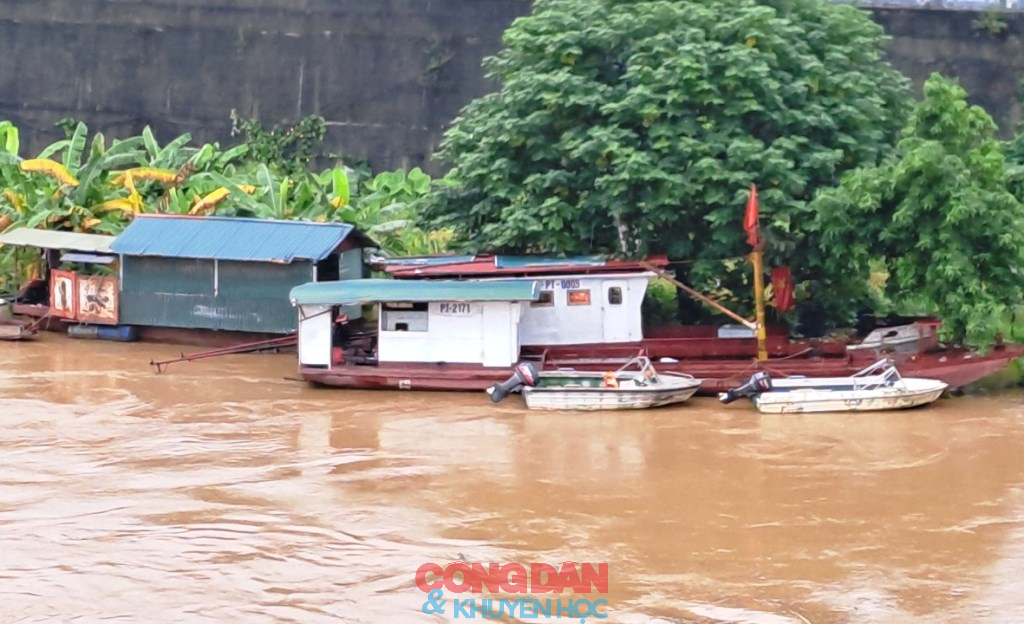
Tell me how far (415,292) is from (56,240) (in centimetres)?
677

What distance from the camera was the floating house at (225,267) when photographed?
17969mm

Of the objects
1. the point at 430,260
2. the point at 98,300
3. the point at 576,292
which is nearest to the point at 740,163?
the point at 576,292

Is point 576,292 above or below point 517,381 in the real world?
above

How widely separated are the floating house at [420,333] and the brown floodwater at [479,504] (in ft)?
1.31

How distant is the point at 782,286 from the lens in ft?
54.2

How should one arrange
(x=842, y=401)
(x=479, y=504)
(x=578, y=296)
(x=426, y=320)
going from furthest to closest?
(x=578, y=296) → (x=426, y=320) → (x=842, y=401) → (x=479, y=504)

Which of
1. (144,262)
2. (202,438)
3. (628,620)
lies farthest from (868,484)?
(144,262)

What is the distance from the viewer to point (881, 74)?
1741cm

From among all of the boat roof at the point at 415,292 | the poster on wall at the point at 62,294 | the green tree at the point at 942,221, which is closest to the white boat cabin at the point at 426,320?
the boat roof at the point at 415,292

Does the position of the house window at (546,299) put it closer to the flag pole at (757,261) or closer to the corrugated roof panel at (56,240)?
the flag pole at (757,261)

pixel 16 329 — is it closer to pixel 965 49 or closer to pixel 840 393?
pixel 840 393

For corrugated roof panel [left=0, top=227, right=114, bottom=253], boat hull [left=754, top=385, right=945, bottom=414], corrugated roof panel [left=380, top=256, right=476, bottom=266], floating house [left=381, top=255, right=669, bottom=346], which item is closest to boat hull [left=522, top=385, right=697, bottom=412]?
boat hull [left=754, top=385, right=945, bottom=414]

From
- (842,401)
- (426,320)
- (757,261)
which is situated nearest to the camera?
(842,401)

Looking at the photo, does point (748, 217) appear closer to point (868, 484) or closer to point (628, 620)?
point (868, 484)
